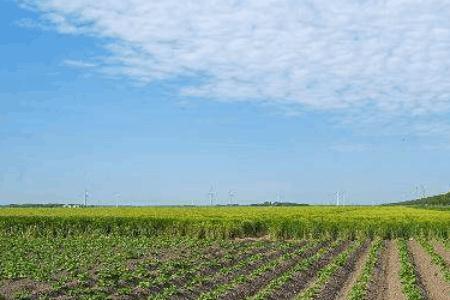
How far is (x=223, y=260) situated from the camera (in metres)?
25.7

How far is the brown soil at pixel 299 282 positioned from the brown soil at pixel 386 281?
2.00m

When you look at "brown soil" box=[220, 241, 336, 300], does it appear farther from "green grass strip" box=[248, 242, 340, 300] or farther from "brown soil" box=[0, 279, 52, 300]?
"brown soil" box=[0, 279, 52, 300]

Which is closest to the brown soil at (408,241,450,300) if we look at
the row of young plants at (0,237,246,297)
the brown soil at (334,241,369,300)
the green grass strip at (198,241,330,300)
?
the brown soil at (334,241,369,300)

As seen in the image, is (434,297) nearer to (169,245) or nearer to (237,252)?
(237,252)

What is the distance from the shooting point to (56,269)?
2147 cm

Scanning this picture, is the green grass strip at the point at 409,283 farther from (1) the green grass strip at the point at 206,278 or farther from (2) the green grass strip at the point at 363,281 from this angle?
(1) the green grass strip at the point at 206,278

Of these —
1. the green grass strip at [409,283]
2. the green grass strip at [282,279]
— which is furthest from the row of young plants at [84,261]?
the green grass strip at [409,283]

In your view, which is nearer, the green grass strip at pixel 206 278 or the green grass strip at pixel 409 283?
the green grass strip at pixel 206 278

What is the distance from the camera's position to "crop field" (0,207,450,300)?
18.2 meters

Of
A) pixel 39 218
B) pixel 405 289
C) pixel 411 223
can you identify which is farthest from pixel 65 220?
pixel 405 289

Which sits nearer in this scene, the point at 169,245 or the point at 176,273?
the point at 176,273

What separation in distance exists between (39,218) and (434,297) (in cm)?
3162

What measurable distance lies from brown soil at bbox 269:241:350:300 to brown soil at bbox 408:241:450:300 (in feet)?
11.7

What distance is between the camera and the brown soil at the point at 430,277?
745 inches
